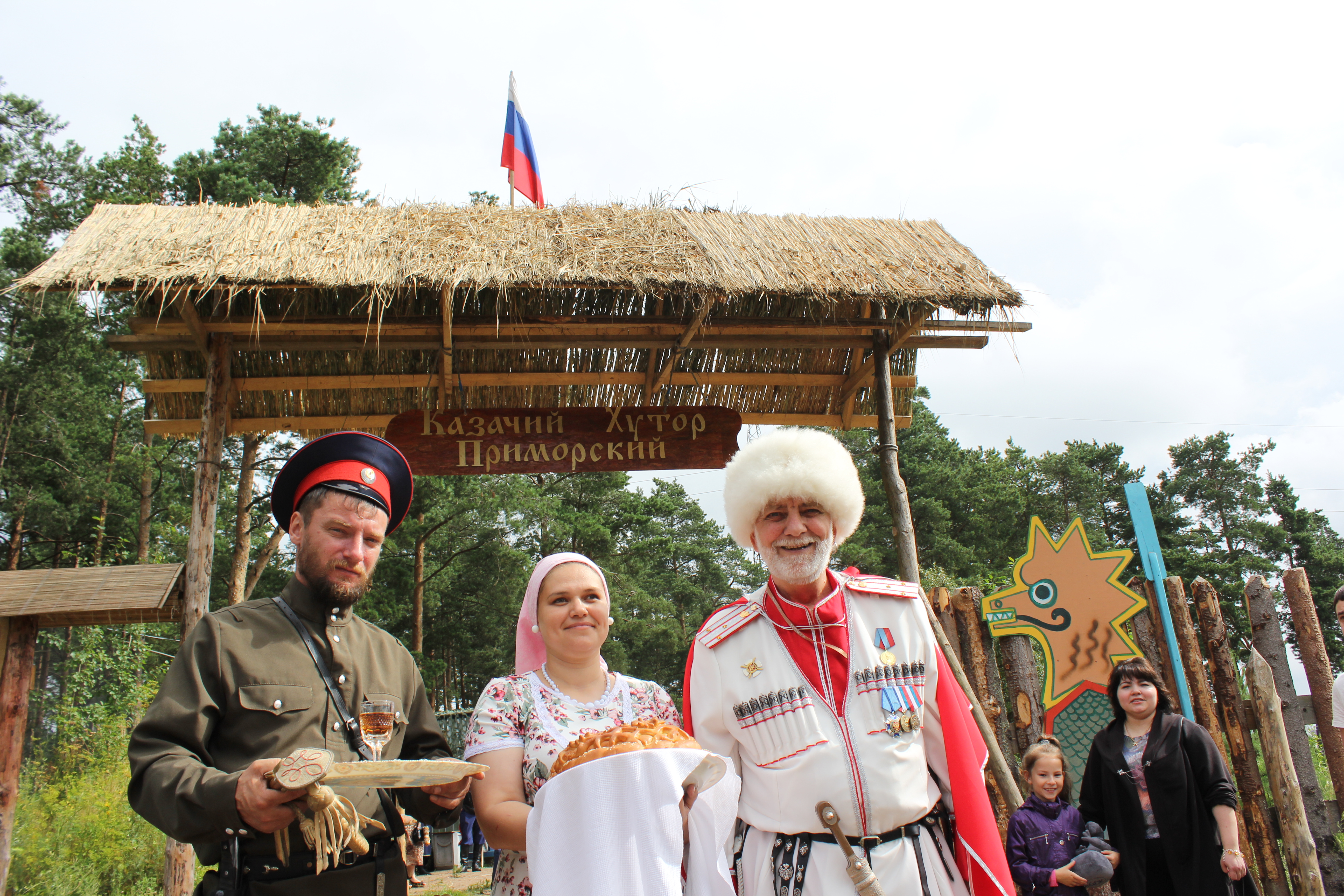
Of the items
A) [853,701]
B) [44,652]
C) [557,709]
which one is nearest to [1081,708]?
[853,701]

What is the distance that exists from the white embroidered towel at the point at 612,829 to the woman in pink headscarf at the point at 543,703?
257 millimetres

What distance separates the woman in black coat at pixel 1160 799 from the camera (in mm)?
3709

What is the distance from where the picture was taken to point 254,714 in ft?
6.57

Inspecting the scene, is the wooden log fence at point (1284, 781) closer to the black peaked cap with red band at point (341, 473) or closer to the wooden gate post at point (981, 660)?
the wooden gate post at point (981, 660)

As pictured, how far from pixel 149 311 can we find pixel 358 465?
3270mm

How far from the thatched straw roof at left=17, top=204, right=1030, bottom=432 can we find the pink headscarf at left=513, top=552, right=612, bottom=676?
2262mm

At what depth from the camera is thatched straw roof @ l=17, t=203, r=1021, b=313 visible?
4426mm

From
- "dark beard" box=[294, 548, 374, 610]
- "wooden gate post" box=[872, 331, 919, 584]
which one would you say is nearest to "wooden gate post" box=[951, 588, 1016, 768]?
"wooden gate post" box=[872, 331, 919, 584]

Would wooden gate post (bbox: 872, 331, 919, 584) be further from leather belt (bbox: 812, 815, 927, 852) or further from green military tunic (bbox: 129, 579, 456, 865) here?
green military tunic (bbox: 129, 579, 456, 865)

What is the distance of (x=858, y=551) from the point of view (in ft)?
93.2

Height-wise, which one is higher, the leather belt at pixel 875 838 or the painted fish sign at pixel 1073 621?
the painted fish sign at pixel 1073 621

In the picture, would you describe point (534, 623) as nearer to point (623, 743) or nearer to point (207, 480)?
point (623, 743)

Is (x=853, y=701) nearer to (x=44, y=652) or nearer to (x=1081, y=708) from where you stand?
(x=1081, y=708)

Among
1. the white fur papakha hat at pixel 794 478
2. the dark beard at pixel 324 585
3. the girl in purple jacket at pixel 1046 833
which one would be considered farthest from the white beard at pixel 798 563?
the girl in purple jacket at pixel 1046 833
